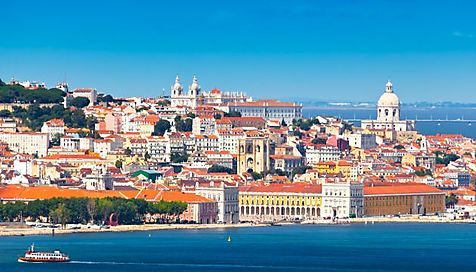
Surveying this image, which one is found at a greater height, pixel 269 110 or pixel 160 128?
pixel 269 110

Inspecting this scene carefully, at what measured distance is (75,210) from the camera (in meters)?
55.2

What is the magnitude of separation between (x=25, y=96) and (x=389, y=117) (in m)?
20.4

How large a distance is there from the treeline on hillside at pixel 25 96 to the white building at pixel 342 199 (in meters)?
18.5

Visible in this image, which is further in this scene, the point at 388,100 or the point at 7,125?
the point at 388,100

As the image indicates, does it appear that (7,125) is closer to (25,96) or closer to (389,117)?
(25,96)

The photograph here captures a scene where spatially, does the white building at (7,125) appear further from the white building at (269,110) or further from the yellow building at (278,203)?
the yellow building at (278,203)

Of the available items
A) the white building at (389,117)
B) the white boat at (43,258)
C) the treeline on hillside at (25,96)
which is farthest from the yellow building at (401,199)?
the white building at (389,117)

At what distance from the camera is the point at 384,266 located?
4503cm

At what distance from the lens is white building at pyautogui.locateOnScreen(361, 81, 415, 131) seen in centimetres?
8988

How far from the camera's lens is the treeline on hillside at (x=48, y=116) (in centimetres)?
7569

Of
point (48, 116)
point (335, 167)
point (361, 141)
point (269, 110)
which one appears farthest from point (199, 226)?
point (269, 110)

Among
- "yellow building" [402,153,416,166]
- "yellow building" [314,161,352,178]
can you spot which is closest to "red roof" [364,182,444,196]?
"yellow building" [314,161,352,178]

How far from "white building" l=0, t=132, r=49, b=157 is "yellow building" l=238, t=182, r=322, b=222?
11.0 meters

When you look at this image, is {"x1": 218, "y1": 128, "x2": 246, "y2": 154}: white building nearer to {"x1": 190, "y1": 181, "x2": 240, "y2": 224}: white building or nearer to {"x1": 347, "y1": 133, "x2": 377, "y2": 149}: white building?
{"x1": 347, "y1": 133, "x2": 377, "y2": 149}: white building
